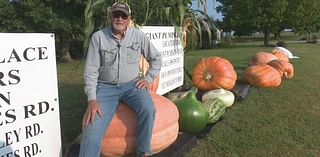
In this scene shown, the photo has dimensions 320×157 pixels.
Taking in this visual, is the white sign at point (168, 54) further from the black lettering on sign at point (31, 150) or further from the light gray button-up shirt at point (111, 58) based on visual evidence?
the black lettering on sign at point (31, 150)

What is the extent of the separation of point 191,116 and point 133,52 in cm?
125

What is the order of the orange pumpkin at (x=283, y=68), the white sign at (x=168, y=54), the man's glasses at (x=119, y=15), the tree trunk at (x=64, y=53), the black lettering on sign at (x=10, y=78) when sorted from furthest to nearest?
the tree trunk at (x=64, y=53) → the orange pumpkin at (x=283, y=68) → the white sign at (x=168, y=54) → the man's glasses at (x=119, y=15) → the black lettering on sign at (x=10, y=78)

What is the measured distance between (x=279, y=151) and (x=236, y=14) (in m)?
32.6

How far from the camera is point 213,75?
21.1 feet

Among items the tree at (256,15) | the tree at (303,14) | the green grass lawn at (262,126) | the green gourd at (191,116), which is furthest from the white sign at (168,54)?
the tree at (303,14)

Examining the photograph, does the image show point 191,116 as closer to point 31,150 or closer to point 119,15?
point 119,15

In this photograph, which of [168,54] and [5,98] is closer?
[5,98]

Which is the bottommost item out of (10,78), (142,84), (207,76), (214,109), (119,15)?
(214,109)

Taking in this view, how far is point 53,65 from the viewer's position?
2969 millimetres

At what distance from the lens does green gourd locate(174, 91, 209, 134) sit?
14.5 ft

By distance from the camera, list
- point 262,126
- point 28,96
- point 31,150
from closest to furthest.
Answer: point 28,96 < point 31,150 < point 262,126

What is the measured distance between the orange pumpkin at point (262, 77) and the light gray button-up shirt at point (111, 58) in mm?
4364

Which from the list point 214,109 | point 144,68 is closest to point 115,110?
point 144,68

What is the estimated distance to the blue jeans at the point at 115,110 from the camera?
317cm
